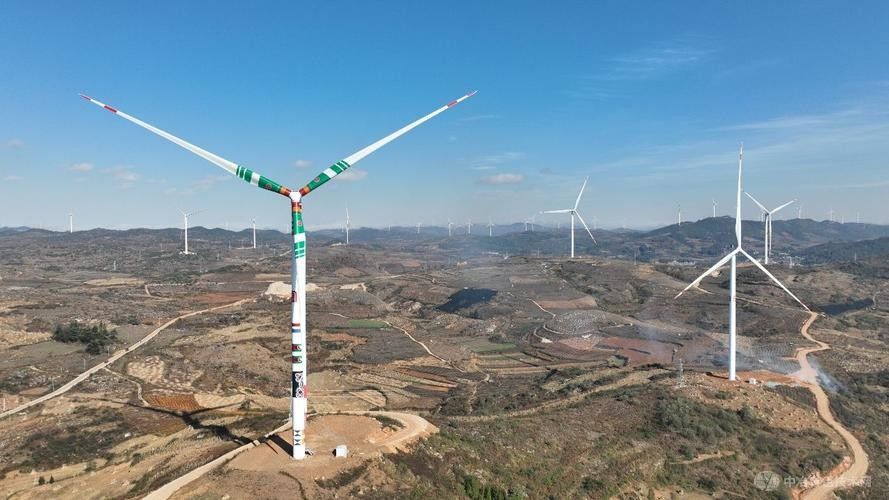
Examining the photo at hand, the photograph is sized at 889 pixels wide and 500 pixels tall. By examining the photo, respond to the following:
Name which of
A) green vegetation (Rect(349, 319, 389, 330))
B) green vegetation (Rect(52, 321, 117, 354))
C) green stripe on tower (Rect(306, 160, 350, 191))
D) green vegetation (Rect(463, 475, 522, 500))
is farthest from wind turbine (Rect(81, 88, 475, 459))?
green vegetation (Rect(349, 319, 389, 330))

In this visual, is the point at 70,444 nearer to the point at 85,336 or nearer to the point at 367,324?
the point at 85,336

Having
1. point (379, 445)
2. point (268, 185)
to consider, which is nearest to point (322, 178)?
point (268, 185)

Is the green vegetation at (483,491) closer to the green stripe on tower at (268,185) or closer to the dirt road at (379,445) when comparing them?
the dirt road at (379,445)

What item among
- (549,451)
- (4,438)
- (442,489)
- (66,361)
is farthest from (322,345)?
(442,489)

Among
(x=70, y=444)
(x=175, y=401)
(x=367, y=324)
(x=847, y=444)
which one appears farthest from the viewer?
(x=367, y=324)

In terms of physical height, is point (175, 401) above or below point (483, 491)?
below

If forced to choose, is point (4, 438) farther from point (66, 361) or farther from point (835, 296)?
point (835, 296)

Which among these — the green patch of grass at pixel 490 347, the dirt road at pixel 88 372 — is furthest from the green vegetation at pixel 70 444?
the green patch of grass at pixel 490 347

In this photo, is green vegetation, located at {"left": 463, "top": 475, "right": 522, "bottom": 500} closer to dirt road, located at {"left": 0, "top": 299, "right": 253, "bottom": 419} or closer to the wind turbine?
the wind turbine
